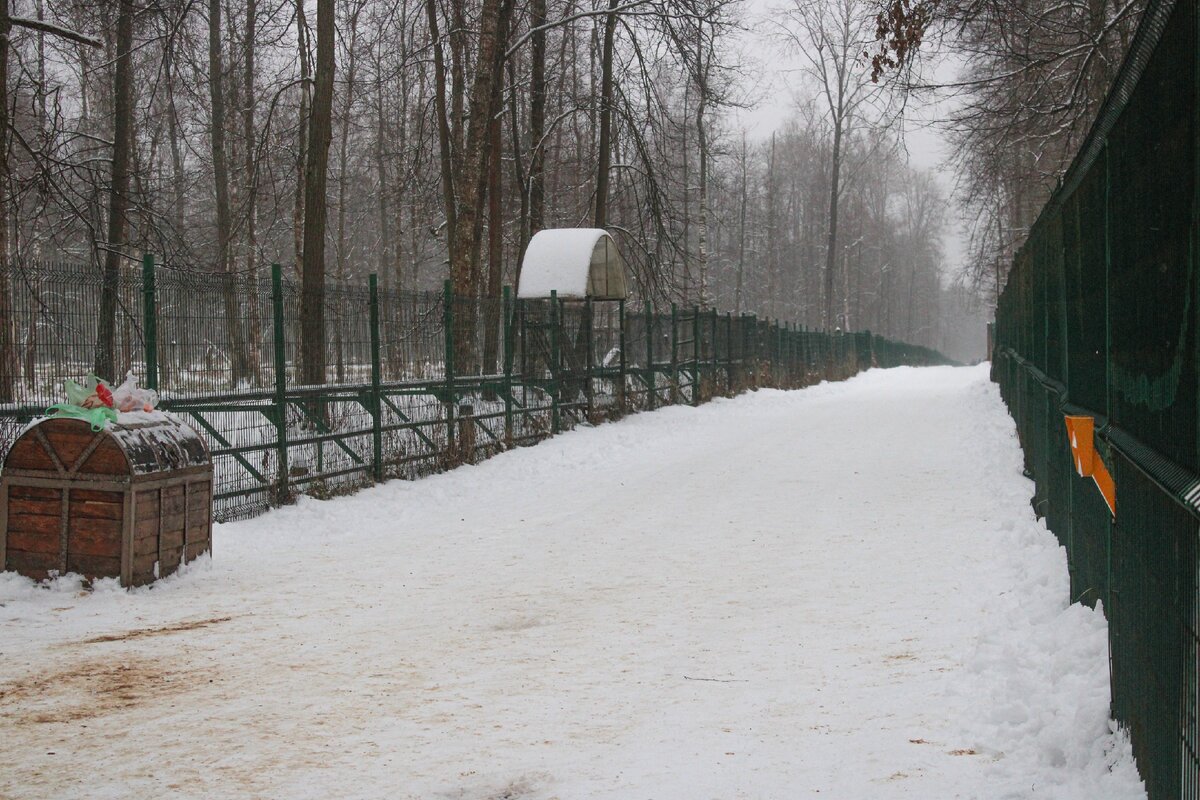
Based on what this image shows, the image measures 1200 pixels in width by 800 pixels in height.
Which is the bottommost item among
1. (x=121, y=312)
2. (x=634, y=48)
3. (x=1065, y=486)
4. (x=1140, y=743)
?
(x=1140, y=743)

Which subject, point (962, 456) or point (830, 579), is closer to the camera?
point (830, 579)

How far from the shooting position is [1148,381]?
3553mm

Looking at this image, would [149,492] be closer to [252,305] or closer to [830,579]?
[252,305]

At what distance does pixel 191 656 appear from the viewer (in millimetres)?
6273

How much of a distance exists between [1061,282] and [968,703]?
319 cm

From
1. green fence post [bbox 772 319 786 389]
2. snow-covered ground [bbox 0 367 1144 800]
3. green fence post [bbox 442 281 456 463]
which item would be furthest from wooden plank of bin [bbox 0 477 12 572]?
green fence post [bbox 772 319 786 389]

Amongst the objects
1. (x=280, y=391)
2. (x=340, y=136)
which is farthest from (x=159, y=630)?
(x=340, y=136)

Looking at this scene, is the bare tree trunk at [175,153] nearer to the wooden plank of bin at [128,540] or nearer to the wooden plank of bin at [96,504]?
the wooden plank of bin at [96,504]

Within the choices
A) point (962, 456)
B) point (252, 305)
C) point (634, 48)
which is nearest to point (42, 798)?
point (252, 305)

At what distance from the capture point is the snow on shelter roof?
2039cm

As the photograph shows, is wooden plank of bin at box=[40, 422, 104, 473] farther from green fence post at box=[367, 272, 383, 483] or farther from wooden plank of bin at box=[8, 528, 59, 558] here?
green fence post at box=[367, 272, 383, 483]

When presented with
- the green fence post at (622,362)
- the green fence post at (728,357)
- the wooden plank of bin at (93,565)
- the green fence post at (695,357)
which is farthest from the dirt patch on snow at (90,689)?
the green fence post at (728,357)

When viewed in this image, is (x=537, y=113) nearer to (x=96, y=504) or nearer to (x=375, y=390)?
(x=375, y=390)

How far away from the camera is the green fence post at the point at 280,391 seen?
36.9ft
